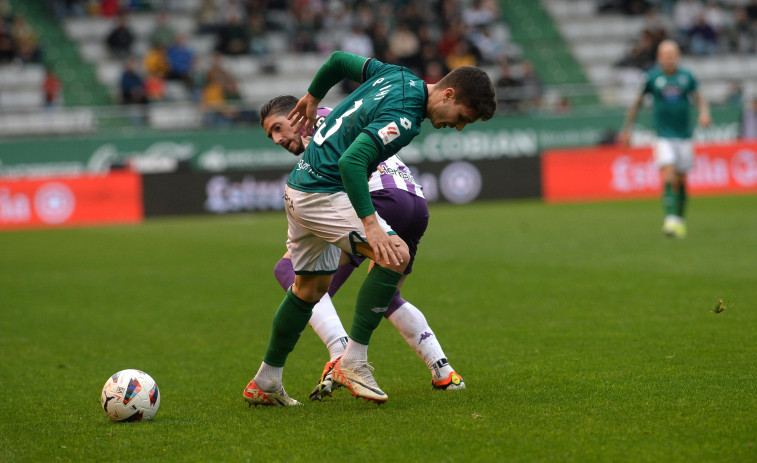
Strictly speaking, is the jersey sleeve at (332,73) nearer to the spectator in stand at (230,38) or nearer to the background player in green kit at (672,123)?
the background player in green kit at (672,123)

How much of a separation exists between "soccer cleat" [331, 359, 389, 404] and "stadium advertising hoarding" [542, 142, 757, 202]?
15535 millimetres

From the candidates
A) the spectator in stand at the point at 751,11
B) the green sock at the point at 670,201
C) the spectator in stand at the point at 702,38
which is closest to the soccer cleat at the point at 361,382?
the green sock at the point at 670,201

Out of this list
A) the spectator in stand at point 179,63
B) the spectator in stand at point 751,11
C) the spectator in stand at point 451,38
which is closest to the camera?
the spectator in stand at point 179,63

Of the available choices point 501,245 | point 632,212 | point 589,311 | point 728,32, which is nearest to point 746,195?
point 632,212

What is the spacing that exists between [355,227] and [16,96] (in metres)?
20.4

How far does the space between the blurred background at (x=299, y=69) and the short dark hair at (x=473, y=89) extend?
14.7m

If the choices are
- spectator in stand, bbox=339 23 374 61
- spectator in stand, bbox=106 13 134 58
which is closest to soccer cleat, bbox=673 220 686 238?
spectator in stand, bbox=339 23 374 61

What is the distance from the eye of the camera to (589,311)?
24.8 ft

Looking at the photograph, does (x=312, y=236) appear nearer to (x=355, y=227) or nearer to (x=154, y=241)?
(x=355, y=227)

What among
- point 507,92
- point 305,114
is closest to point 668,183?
point 305,114

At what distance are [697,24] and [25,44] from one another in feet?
59.2

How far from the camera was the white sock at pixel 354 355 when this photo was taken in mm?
4855

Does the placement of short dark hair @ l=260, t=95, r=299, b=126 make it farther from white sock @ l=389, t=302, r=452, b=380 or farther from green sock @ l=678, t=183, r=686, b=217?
green sock @ l=678, t=183, r=686, b=217

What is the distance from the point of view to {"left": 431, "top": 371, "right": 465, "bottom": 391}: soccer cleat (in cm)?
523
